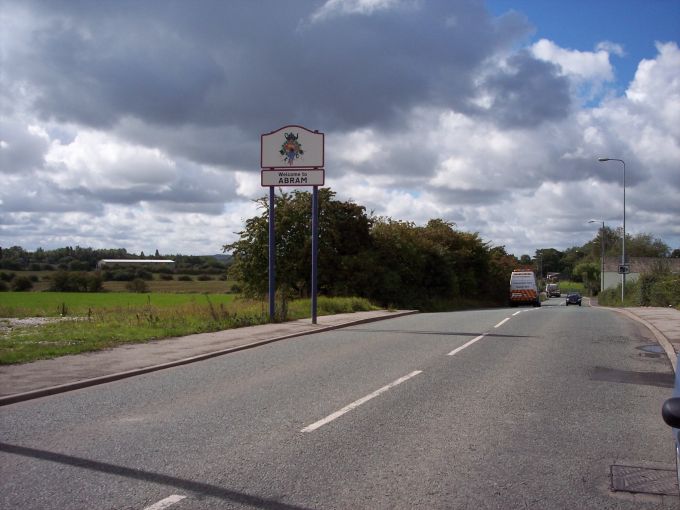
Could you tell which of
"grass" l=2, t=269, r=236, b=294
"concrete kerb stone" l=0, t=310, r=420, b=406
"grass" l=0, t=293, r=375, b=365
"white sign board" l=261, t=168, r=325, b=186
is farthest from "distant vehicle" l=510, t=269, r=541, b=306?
"concrete kerb stone" l=0, t=310, r=420, b=406

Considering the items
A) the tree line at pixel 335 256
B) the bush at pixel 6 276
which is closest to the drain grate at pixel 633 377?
the tree line at pixel 335 256

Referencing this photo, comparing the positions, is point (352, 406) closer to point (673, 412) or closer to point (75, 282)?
point (673, 412)

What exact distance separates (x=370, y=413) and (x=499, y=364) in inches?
198

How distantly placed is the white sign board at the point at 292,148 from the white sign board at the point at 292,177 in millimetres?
164

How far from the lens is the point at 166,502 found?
507 cm

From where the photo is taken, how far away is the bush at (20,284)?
5381 cm

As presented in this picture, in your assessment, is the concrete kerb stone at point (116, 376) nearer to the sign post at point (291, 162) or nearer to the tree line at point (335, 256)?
the sign post at point (291, 162)

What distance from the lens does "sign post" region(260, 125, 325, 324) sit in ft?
70.7

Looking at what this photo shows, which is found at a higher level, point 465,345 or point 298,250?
point 298,250

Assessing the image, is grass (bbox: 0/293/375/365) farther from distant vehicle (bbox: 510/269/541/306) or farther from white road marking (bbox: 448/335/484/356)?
distant vehicle (bbox: 510/269/541/306)

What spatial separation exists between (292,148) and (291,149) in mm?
48

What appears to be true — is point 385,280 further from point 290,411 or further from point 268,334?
point 290,411

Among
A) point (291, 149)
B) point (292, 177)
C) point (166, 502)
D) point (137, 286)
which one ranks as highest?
point (291, 149)

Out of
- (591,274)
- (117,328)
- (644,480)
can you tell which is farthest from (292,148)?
(591,274)
